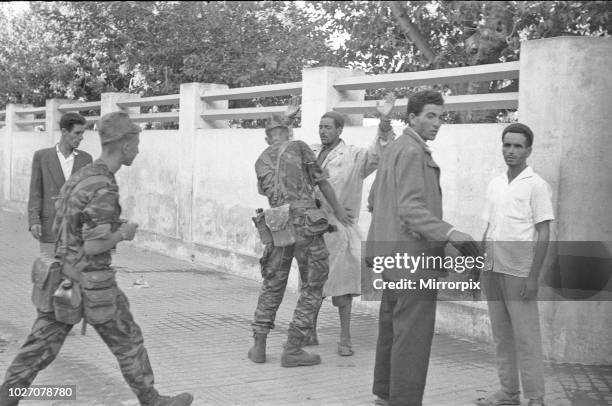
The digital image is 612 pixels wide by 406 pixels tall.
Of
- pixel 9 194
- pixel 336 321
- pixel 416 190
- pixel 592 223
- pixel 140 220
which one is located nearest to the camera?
pixel 416 190

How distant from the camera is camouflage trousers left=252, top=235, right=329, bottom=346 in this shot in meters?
5.66

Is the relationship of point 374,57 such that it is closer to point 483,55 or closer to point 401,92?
point 401,92

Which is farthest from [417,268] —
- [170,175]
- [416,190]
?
[170,175]

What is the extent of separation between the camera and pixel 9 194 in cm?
1744

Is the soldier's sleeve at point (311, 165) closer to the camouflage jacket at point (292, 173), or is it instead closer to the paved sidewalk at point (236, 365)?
the camouflage jacket at point (292, 173)

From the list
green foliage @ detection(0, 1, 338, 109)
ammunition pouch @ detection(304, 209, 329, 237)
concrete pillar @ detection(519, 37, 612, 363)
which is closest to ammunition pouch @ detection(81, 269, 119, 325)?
ammunition pouch @ detection(304, 209, 329, 237)

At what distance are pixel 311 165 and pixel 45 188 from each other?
212 cm

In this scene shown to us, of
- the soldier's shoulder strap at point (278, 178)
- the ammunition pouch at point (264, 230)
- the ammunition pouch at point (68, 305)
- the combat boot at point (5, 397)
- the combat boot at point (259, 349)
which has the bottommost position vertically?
the combat boot at point (259, 349)

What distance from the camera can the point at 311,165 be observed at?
5.70 meters

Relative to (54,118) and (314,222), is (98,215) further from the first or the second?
(54,118)

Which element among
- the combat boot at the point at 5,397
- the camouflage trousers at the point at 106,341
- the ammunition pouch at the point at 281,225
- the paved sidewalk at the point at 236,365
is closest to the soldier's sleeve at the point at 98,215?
the camouflage trousers at the point at 106,341

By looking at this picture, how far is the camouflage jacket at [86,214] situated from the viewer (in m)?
3.97

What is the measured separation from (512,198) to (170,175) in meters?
7.33

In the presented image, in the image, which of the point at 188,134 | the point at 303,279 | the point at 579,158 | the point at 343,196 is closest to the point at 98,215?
the point at 303,279
